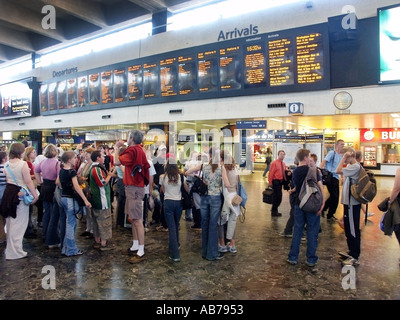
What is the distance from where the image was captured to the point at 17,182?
14.2 feet

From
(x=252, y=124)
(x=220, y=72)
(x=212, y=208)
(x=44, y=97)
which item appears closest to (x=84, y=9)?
(x=44, y=97)

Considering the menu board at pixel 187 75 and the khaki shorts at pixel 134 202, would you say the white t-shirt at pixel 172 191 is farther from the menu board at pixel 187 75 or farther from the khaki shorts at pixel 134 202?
the menu board at pixel 187 75

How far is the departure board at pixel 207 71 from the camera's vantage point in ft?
33.7

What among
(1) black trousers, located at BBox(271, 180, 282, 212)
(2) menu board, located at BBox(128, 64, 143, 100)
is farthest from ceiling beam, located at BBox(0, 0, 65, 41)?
(1) black trousers, located at BBox(271, 180, 282, 212)

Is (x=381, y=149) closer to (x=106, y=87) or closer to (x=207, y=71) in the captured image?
(x=207, y=71)

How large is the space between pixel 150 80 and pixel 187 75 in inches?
74.5

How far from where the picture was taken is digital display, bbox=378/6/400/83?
Result: 25.0 feet

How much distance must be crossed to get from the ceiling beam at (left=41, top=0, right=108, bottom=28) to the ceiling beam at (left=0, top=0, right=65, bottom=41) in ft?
6.73

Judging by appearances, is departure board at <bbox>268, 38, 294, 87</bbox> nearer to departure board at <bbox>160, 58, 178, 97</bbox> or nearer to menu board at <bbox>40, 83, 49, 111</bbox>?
departure board at <bbox>160, 58, 178, 97</bbox>

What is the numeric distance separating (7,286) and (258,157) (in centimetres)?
1956

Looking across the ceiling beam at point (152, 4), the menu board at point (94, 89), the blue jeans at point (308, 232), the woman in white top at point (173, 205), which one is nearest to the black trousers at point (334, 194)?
the blue jeans at point (308, 232)

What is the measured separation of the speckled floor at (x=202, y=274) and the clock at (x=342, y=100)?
4612 millimetres
